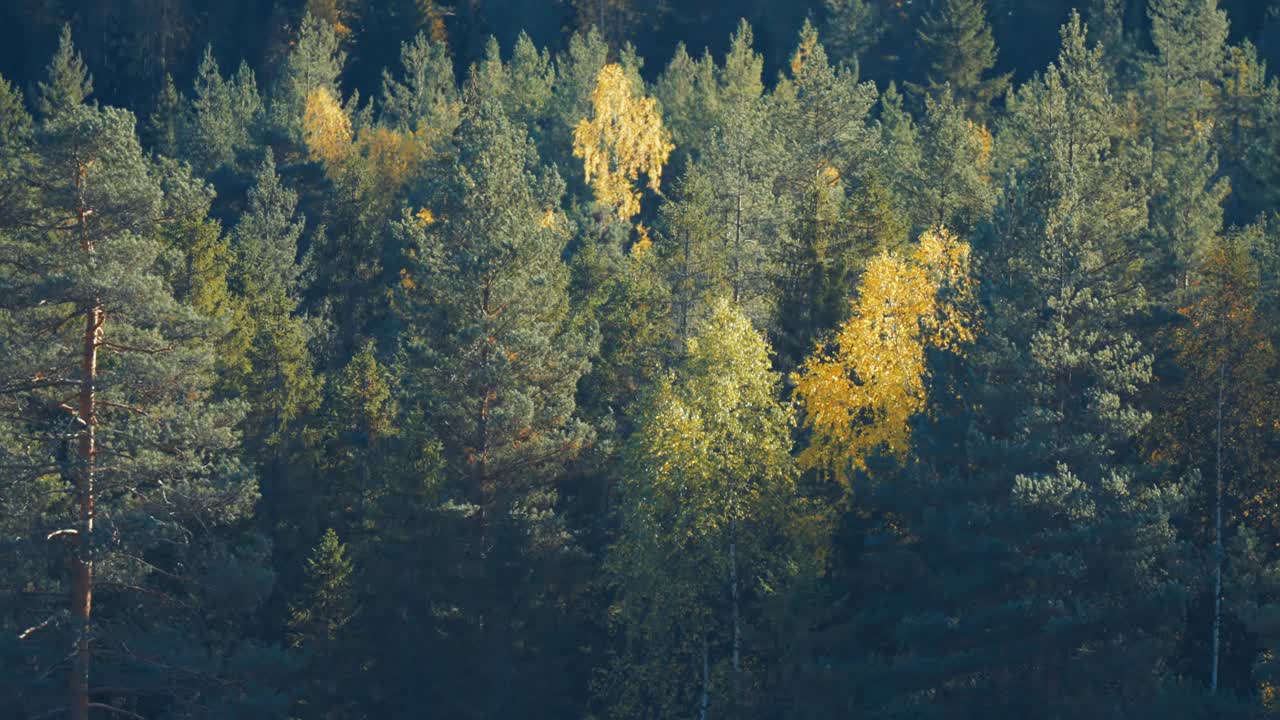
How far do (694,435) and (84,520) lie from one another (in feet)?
40.2

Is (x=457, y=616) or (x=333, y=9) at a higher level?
(x=333, y=9)

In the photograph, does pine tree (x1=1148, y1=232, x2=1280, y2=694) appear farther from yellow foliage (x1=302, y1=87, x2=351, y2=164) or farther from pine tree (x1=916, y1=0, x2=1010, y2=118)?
yellow foliage (x1=302, y1=87, x2=351, y2=164)

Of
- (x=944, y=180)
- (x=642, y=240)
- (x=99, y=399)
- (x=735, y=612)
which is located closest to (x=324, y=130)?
(x=642, y=240)

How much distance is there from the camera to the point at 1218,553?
29406 mm

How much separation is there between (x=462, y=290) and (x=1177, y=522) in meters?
16.4

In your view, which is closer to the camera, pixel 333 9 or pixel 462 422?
pixel 462 422

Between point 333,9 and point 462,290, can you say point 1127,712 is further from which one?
point 333,9

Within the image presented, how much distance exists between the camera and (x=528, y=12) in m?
90.1

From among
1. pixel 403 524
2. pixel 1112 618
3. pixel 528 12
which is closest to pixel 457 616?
pixel 403 524

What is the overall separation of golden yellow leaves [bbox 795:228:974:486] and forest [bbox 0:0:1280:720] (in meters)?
0.11

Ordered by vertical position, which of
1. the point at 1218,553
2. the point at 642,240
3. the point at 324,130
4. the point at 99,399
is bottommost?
the point at 1218,553

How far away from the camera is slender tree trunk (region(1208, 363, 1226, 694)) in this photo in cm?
2972

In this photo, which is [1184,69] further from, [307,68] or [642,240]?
[307,68]

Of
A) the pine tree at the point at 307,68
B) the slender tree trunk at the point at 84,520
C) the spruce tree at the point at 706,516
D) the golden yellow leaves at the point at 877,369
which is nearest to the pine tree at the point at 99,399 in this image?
the slender tree trunk at the point at 84,520
